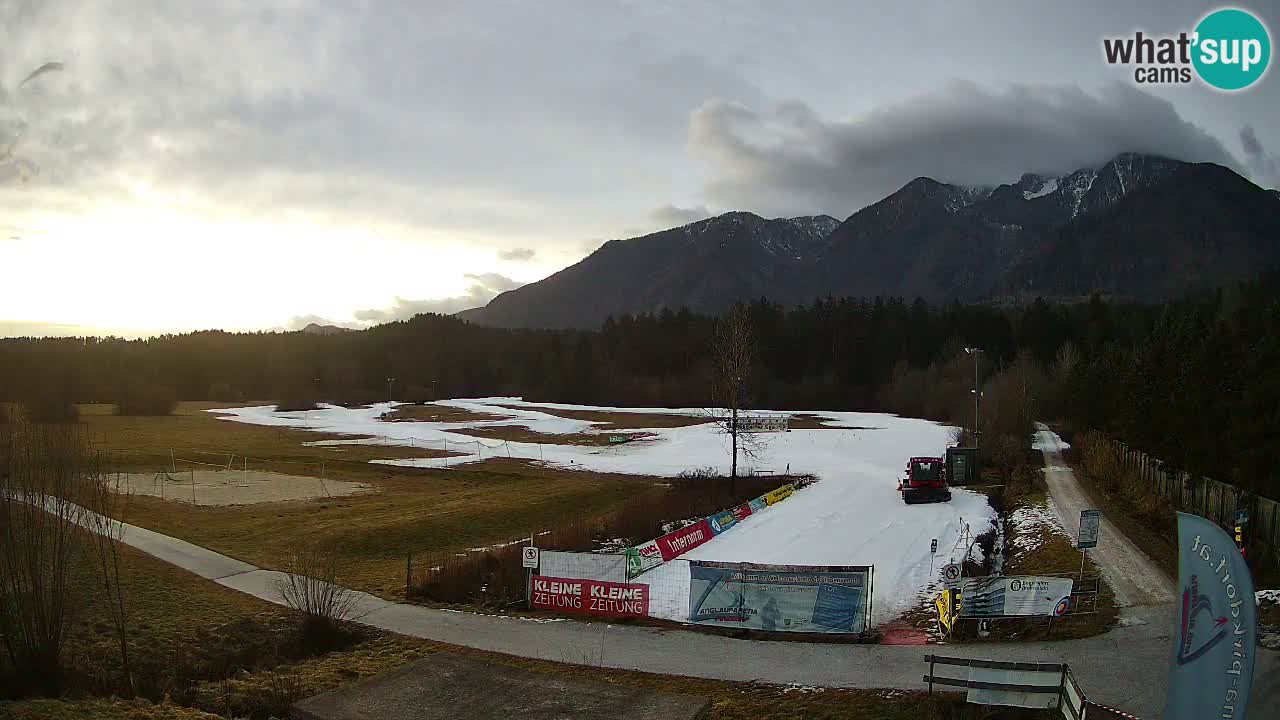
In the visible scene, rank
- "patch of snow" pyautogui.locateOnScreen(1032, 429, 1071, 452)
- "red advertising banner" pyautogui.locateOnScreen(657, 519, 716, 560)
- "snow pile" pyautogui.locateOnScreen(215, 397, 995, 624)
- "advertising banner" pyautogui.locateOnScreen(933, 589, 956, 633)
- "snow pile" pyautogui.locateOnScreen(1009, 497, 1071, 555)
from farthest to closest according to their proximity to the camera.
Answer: "patch of snow" pyautogui.locateOnScreen(1032, 429, 1071, 452) < "snow pile" pyautogui.locateOnScreen(1009, 497, 1071, 555) < "snow pile" pyautogui.locateOnScreen(215, 397, 995, 624) < "red advertising banner" pyautogui.locateOnScreen(657, 519, 716, 560) < "advertising banner" pyautogui.locateOnScreen(933, 589, 956, 633)

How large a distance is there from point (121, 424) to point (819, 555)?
97.3 metres

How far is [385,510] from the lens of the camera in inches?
1510

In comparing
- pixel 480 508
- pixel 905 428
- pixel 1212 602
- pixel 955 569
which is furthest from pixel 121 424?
pixel 1212 602

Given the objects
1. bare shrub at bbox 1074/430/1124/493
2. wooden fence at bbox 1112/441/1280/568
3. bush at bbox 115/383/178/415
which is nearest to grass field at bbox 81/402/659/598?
bare shrub at bbox 1074/430/1124/493

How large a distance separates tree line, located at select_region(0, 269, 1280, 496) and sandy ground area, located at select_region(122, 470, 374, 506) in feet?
66.0

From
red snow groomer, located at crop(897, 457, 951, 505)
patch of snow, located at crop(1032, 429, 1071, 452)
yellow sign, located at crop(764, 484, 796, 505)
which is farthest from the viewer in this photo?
patch of snow, located at crop(1032, 429, 1071, 452)

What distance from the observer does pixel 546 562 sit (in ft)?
69.5

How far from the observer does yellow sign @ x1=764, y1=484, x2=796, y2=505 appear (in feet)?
126

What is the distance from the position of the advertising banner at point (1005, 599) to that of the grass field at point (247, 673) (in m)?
5.56

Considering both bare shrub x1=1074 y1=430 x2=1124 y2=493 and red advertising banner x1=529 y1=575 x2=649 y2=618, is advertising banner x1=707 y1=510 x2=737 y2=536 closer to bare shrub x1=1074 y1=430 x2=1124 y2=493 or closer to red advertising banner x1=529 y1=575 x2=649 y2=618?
red advertising banner x1=529 y1=575 x2=649 y2=618

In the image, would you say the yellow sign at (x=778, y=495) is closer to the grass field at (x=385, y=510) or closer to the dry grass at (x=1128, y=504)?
the grass field at (x=385, y=510)

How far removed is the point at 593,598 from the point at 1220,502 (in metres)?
24.7

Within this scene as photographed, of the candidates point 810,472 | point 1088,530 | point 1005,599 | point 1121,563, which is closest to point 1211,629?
point 1005,599

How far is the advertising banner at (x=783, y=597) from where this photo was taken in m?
18.1
